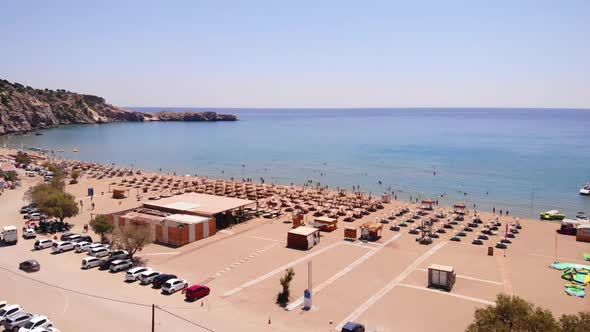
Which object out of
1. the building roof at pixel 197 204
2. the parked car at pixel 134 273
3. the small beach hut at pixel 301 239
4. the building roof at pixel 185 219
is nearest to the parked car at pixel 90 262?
the parked car at pixel 134 273

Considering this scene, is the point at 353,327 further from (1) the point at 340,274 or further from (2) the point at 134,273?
(2) the point at 134,273

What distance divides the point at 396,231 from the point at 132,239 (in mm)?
19392

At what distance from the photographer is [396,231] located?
34750 millimetres

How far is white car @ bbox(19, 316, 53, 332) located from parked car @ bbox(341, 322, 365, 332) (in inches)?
432

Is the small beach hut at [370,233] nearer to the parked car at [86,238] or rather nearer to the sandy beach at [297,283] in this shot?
the sandy beach at [297,283]

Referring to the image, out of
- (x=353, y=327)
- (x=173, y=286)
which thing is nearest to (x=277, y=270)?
(x=173, y=286)

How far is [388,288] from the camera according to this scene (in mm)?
22531

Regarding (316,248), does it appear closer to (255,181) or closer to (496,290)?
(496,290)

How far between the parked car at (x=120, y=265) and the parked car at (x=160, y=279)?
293 centimetres

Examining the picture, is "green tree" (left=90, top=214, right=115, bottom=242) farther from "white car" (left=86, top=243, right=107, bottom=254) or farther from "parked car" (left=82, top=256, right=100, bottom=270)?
"parked car" (left=82, top=256, right=100, bottom=270)

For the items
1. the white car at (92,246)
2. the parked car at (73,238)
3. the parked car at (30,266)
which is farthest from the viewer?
the parked car at (73,238)

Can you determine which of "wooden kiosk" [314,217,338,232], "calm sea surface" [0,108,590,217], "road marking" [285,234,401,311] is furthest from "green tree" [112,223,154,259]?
"calm sea surface" [0,108,590,217]

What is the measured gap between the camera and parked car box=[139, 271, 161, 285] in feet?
72.4

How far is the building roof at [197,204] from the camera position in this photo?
33594mm
